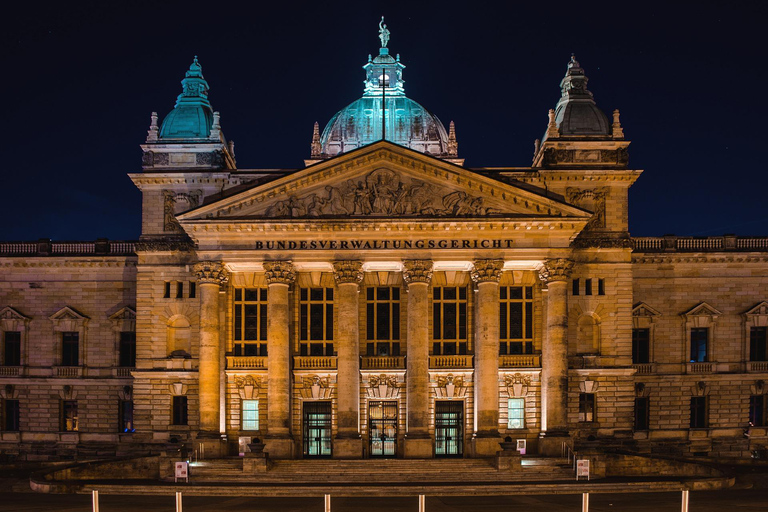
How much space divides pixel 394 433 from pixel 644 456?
1352 centimetres

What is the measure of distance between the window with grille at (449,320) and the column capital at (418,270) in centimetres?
357

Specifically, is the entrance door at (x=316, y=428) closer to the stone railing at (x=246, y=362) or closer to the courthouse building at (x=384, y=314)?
the courthouse building at (x=384, y=314)

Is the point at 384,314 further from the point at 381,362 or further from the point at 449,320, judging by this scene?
the point at 449,320

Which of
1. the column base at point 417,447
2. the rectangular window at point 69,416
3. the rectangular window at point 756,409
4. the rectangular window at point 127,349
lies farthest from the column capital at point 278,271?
the rectangular window at point 756,409

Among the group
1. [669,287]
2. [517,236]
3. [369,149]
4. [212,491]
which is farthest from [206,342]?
[669,287]

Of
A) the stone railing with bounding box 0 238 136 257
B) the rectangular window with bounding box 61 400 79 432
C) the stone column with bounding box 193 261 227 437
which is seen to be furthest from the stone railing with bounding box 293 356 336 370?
the rectangular window with bounding box 61 400 79 432

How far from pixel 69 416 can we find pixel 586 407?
3177 centimetres

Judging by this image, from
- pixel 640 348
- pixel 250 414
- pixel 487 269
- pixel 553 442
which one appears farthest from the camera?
pixel 640 348

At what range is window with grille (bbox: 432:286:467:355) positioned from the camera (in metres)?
48.1

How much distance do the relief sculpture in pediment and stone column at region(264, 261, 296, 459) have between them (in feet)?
10.2

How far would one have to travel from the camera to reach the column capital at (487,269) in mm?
44875

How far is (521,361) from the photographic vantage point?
47188mm

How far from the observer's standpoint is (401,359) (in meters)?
47.3

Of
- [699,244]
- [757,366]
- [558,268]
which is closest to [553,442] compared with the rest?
[558,268]
